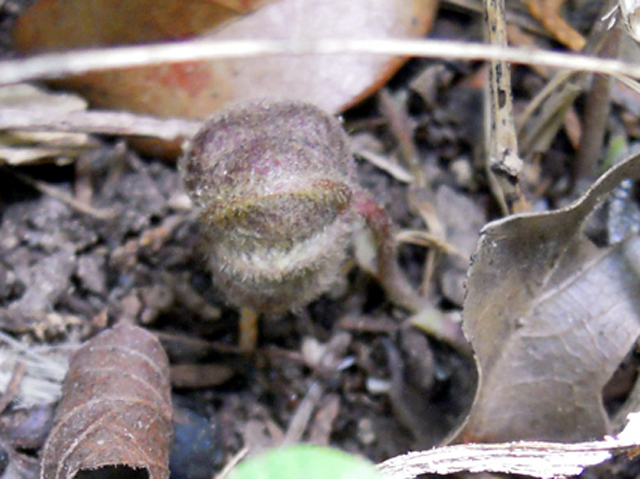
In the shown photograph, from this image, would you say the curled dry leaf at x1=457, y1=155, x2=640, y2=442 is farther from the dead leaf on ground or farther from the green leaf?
the dead leaf on ground

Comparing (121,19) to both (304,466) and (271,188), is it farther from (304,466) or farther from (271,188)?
(304,466)

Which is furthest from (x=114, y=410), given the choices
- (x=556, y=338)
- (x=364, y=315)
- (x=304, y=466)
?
(x=556, y=338)

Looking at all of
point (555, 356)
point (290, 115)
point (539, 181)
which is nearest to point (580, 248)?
point (555, 356)

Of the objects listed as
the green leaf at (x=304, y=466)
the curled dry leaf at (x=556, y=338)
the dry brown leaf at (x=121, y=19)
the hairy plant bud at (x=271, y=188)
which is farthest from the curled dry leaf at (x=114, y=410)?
the dry brown leaf at (x=121, y=19)

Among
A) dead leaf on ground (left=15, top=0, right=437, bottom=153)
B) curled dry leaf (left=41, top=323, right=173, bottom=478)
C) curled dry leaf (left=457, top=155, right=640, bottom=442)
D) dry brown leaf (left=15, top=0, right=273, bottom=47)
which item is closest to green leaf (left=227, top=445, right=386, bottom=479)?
curled dry leaf (left=41, top=323, right=173, bottom=478)

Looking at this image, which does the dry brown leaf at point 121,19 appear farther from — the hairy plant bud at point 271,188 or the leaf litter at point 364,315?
the hairy plant bud at point 271,188
